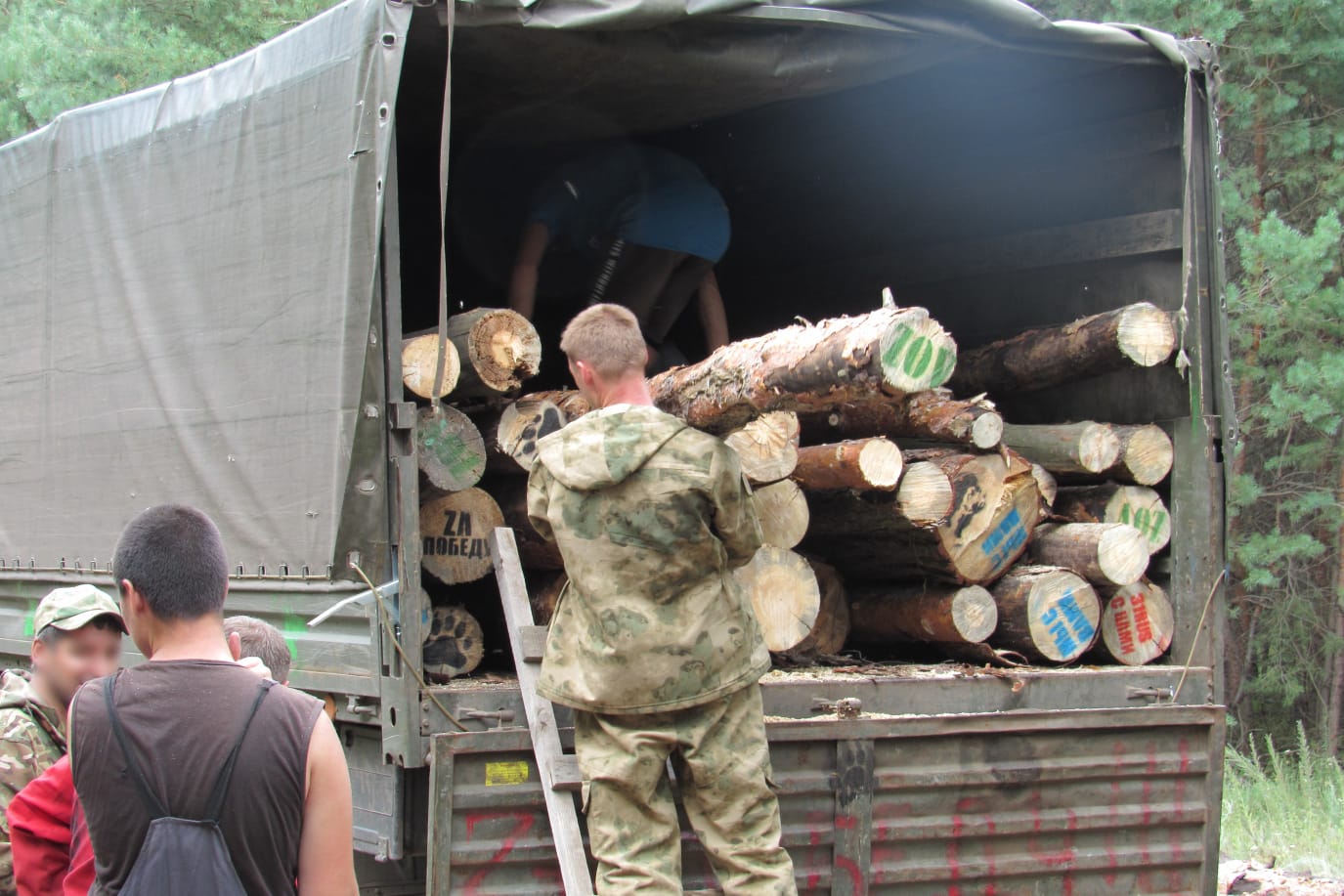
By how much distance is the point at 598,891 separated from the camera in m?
3.37

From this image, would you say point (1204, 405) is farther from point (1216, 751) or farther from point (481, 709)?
point (481, 709)

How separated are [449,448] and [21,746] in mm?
1631

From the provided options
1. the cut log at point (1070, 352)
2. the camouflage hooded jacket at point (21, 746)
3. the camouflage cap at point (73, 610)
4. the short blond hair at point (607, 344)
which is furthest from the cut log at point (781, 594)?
the camouflage hooded jacket at point (21, 746)

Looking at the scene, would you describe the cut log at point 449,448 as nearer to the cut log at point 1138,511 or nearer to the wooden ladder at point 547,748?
the wooden ladder at point 547,748

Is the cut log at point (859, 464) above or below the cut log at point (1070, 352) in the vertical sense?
below

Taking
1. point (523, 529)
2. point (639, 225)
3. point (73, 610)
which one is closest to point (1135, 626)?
point (523, 529)

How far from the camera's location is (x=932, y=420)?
174 inches

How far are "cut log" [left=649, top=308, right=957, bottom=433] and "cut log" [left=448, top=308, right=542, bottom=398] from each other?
520 mm

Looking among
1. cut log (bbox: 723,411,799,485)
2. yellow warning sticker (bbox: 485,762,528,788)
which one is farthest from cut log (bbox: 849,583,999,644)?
yellow warning sticker (bbox: 485,762,528,788)

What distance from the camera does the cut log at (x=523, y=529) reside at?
4.52 metres

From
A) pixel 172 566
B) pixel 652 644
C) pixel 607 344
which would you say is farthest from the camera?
pixel 607 344

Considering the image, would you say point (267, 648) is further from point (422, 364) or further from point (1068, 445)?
point (1068, 445)

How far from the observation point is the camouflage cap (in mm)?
2836

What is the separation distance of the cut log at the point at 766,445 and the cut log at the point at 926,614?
91 cm
